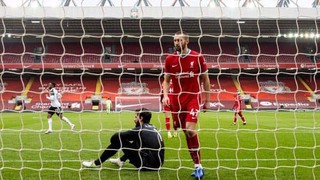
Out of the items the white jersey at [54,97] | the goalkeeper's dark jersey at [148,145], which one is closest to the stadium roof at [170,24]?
the white jersey at [54,97]

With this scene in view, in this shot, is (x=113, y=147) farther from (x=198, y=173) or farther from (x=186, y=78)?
(x=186, y=78)

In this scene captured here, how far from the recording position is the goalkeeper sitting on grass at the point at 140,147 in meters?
5.13

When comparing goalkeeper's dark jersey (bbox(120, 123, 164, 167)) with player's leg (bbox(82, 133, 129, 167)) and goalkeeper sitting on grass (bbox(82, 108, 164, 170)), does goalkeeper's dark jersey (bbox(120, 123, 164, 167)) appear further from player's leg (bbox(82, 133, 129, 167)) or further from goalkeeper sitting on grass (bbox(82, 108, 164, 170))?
player's leg (bbox(82, 133, 129, 167))

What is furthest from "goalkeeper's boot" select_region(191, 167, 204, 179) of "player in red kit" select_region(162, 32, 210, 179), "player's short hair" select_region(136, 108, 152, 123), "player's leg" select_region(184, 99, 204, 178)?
"player's short hair" select_region(136, 108, 152, 123)

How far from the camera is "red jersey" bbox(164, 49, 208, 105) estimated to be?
5316 mm

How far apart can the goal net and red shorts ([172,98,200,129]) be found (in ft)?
1.01

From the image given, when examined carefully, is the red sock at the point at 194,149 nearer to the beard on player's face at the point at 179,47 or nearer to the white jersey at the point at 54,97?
the beard on player's face at the point at 179,47

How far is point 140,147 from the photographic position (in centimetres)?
523

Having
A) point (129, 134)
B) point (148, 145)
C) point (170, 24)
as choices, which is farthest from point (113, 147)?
point (170, 24)

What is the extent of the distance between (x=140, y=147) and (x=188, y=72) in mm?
1238

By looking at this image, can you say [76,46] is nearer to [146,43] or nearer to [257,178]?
[146,43]

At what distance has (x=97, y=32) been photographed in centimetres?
2691

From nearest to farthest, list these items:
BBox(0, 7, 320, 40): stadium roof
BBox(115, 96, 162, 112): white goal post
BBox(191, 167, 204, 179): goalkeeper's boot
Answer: BBox(191, 167, 204, 179): goalkeeper's boot
BBox(0, 7, 320, 40): stadium roof
BBox(115, 96, 162, 112): white goal post

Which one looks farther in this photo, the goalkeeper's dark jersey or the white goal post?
the white goal post
